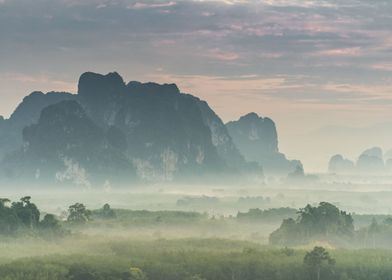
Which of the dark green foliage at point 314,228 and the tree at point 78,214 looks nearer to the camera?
the dark green foliage at point 314,228

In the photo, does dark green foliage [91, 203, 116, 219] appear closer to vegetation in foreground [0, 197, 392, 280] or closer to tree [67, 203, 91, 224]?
tree [67, 203, 91, 224]

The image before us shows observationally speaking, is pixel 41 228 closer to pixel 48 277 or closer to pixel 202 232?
pixel 48 277

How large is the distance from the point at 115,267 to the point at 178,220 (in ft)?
193

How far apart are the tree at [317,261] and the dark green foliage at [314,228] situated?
24.5m

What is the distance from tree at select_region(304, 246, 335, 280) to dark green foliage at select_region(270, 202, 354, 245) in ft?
80.4

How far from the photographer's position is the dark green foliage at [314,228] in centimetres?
11394

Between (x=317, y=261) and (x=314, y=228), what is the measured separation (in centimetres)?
2932

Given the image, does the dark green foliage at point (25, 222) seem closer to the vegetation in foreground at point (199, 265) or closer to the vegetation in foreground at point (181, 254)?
the vegetation in foreground at point (181, 254)

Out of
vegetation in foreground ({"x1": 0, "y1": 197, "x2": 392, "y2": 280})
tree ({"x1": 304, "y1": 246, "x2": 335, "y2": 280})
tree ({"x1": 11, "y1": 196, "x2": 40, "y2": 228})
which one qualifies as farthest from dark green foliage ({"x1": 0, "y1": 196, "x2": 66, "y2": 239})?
tree ({"x1": 304, "y1": 246, "x2": 335, "y2": 280})

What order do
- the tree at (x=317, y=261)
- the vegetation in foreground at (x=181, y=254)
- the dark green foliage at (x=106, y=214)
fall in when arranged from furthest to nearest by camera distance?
the dark green foliage at (x=106, y=214) → the tree at (x=317, y=261) → the vegetation in foreground at (x=181, y=254)

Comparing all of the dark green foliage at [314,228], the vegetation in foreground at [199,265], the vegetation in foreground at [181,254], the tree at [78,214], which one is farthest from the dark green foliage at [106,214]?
the vegetation in foreground at [199,265]

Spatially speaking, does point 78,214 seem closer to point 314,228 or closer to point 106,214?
point 106,214

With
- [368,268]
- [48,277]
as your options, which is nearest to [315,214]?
[368,268]

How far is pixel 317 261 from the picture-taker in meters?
86.2
